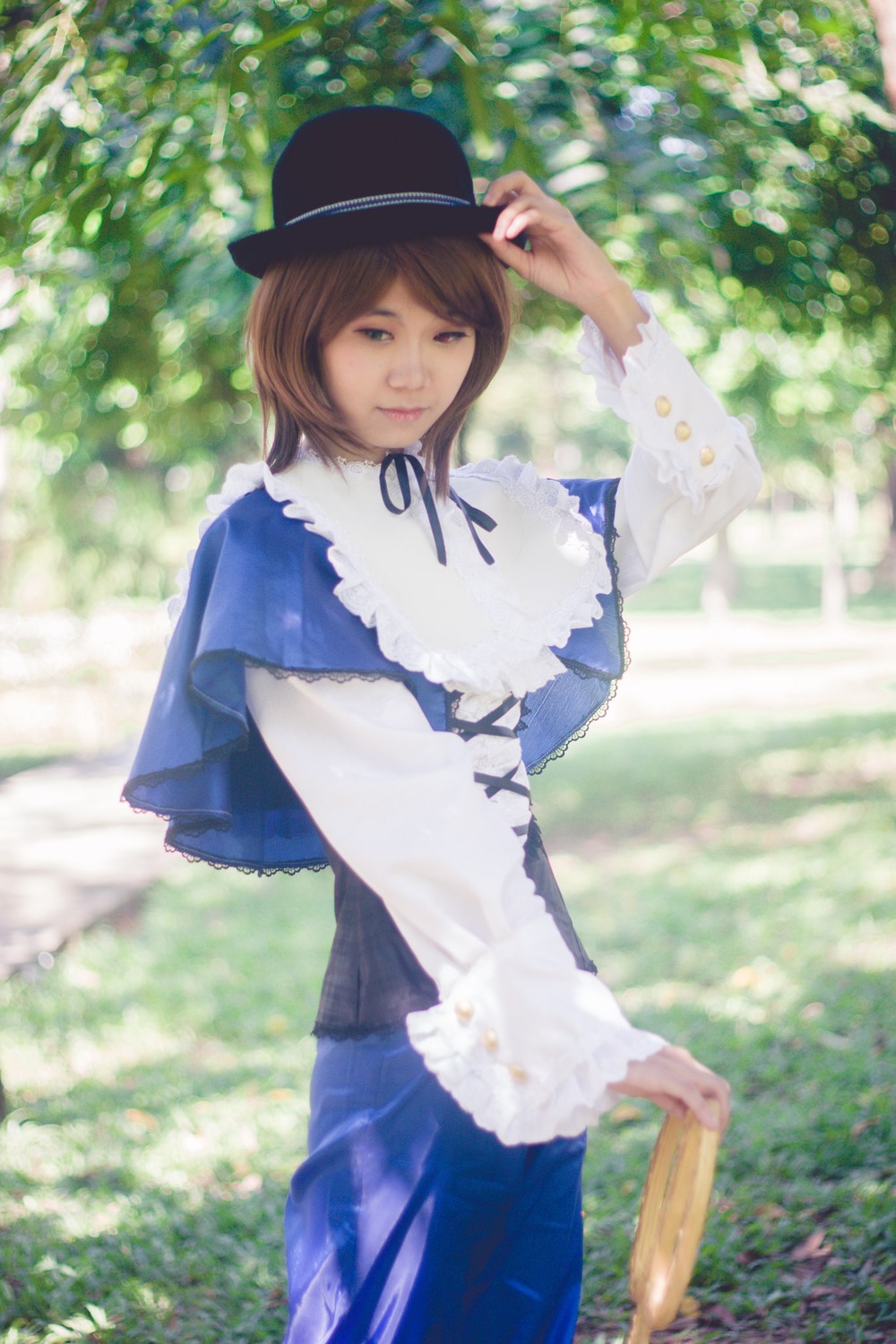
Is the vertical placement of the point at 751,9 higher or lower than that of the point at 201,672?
higher

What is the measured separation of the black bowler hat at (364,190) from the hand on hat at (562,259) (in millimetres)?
37

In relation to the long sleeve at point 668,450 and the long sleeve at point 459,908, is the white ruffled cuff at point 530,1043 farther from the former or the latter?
the long sleeve at point 668,450

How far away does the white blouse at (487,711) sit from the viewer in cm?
125

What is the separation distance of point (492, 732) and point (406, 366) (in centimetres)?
48

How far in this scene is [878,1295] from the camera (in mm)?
2504

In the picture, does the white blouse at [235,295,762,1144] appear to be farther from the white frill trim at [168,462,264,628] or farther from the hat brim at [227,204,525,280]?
the hat brim at [227,204,525,280]

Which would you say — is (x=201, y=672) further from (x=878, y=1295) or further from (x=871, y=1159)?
(x=871, y=1159)

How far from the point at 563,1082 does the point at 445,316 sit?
944 millimetres

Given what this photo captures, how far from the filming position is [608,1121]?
12.2 feet

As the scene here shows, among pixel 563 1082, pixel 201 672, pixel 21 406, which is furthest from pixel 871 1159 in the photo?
pixel 21 406

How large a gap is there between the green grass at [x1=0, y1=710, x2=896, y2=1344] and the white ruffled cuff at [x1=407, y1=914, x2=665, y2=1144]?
1572 millimetres

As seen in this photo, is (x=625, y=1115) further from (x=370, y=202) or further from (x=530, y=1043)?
(x=370, y=202)

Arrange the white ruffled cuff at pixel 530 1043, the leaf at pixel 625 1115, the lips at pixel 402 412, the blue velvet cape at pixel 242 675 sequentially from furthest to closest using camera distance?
the leaf at pixel 625 1115 → the lips at pixel 402 412 → the blue velvet cape at pixel 242 675 → the white ruffled cuff at pixel 530 1043

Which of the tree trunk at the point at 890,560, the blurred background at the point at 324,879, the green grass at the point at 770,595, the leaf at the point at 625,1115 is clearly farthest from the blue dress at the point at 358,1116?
the tree trunk at the point at 890,560
